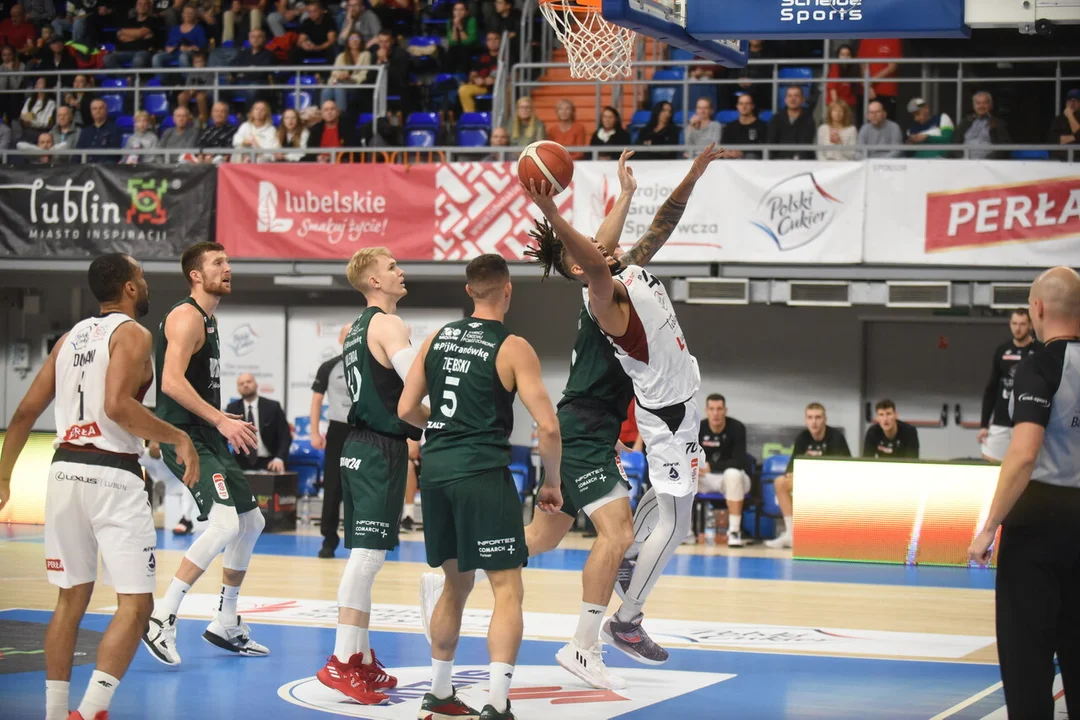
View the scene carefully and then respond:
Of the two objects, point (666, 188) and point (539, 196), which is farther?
point (666, 188)

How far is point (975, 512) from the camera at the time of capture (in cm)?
1250

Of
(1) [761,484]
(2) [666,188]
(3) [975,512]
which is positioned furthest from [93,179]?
(3) [975,512]

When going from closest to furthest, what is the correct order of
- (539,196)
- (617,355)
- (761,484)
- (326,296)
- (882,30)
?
(539,196) → (882,30) → (617,355) → (761,484) → (326,296)

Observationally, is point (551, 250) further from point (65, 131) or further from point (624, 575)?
point (65, 131)

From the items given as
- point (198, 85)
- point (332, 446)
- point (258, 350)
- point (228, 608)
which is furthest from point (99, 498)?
point (198, 85)

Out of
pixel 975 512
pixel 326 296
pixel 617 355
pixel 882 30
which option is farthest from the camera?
pixel 326 296

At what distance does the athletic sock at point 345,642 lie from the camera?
21.5 feet

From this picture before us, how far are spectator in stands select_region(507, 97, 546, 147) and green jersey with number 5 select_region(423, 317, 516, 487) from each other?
11.0 m

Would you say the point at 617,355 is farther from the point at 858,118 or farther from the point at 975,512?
the point at 858,118

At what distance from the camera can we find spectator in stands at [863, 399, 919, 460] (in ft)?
45.9

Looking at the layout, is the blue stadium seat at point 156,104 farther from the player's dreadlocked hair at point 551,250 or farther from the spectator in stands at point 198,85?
the player's dreadlocked hair at point 551,250

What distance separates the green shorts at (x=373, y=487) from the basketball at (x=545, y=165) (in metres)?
1.75

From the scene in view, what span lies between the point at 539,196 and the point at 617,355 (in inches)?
62.3

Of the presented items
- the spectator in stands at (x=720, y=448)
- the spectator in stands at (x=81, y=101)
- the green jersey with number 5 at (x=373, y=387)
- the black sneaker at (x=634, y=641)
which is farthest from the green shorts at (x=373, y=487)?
the spectator in stands at (x=81, y=101)
